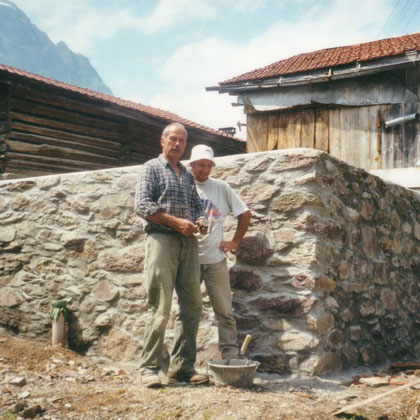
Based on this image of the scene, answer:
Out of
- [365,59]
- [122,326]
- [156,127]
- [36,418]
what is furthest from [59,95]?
[36,418]

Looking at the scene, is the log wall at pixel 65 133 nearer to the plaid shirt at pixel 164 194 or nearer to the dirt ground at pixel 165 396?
the dirt ground at pixel 165 396

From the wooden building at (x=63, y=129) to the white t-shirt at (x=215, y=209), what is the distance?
248 inches

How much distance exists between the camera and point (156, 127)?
11.8m

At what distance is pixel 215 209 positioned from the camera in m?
3.74

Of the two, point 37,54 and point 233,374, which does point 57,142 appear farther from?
point 37,54

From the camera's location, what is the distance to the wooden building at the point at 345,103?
8359 mm

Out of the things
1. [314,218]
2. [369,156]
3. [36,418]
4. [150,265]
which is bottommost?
[36,418]

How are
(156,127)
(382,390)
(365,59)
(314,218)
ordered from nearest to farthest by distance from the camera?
(382,390) < (314,218) < (365,59) < (156,127)

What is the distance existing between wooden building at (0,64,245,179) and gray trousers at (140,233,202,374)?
21.5 feet

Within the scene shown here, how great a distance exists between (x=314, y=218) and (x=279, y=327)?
926 millimetres

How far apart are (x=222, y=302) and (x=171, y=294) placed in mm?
523

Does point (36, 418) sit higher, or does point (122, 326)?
point (122, 326)

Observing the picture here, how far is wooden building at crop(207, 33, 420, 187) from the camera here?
836 centimetres

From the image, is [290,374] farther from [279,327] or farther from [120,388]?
[120,388]
